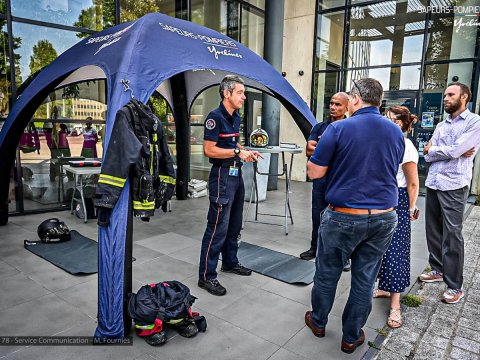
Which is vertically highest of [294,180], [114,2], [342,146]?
[114,2]

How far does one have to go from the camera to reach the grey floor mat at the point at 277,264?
3711 mm

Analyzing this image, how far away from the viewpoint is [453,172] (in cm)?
318

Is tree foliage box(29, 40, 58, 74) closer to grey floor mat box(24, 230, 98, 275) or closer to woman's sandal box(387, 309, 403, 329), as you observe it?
grey floor mat box(24, 230, 98, 275)

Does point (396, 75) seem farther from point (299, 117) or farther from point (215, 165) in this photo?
point (215, 165)

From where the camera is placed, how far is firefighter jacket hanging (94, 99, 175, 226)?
2.41m

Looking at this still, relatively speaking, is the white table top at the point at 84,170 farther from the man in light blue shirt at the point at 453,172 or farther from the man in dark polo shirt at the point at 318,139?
the man in light blue shirt at the point at 453,172

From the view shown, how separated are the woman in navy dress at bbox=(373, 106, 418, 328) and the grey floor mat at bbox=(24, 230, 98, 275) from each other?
2.81m

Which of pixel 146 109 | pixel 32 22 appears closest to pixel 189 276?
pixel 146 109

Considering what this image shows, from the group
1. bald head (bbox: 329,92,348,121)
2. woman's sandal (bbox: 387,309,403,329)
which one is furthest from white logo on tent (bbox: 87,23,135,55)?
woman's sandal (bbox: 387,309,403,329)

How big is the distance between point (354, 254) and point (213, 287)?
4.76 feet

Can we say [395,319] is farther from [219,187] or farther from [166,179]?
[166,179]

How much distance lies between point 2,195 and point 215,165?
3642mm

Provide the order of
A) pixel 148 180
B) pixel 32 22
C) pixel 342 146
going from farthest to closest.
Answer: pixel 32 22, pixel 148 180, pixel 342 146

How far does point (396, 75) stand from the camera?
905cm
